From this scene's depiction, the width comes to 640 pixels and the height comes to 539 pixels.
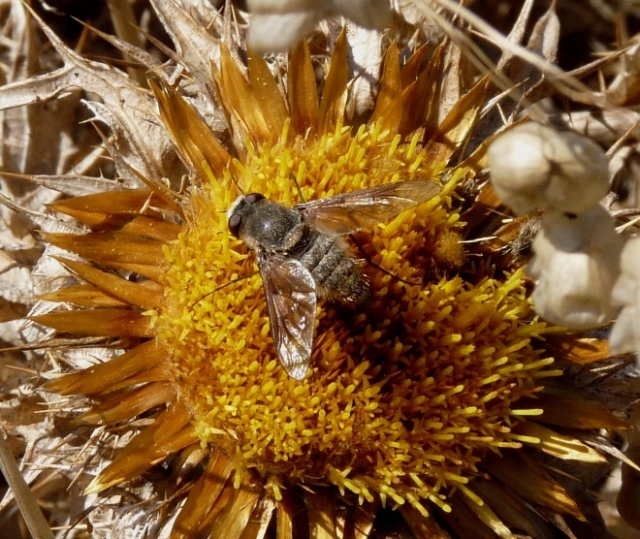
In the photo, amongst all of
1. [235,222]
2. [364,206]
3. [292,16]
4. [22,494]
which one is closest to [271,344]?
[235,222]

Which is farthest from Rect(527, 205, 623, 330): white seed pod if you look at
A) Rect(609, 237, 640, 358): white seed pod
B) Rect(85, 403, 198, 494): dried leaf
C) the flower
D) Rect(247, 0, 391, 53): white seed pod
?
Rect(85, 403, 198, 494): dried leaf

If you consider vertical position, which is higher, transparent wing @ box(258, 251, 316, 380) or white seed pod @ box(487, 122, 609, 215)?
white seed pod @ box(487, 122, 609, 215)

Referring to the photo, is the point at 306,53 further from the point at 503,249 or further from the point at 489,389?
the point at 489,389

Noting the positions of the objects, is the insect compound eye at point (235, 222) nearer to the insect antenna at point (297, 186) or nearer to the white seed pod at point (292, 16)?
the insect antenna at point (297, 186)

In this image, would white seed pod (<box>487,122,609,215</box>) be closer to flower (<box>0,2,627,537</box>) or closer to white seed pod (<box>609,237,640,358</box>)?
white seed pod (<box>609,237,640,358</box>)

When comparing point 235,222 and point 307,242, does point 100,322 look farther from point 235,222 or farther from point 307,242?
point 307,242

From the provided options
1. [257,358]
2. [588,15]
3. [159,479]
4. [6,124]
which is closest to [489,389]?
[257,358]
